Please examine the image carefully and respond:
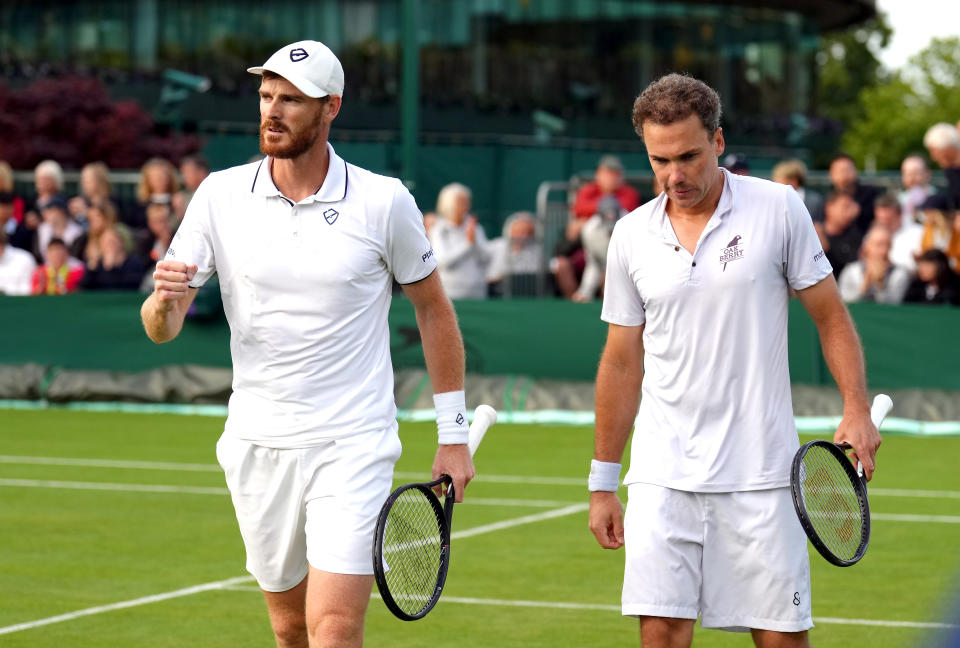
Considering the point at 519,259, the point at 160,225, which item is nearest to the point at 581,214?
the point at 519,259

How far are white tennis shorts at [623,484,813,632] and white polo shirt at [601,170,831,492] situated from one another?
2.6 inches

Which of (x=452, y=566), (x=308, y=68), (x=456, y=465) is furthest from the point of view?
(x=452, y=566)

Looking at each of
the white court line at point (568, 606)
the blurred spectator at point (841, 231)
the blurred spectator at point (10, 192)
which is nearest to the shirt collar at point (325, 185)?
the white court line at point (568, 606)

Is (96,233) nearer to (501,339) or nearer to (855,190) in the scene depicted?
(501,339)

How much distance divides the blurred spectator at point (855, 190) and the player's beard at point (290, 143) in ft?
32.6

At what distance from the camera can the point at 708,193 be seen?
5.16 metres

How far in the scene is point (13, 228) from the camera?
679 inches

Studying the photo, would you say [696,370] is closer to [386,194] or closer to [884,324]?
[386,194]

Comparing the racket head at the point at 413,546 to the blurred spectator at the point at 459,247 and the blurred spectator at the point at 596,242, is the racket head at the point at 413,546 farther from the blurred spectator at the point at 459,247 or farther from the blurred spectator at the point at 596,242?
the blurred spectator at the point at 459,247

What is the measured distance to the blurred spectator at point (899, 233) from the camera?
47.1 feet

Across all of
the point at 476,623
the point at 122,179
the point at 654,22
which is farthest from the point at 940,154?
the point at 654,22

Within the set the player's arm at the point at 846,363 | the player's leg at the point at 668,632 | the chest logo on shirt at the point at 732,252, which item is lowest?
the player's leg at the point at 668,632

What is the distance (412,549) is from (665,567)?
0.74 metres

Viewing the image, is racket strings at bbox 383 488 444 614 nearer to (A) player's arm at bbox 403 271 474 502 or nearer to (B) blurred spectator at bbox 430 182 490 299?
(A) player's arm at bbox 403 271 474 502
